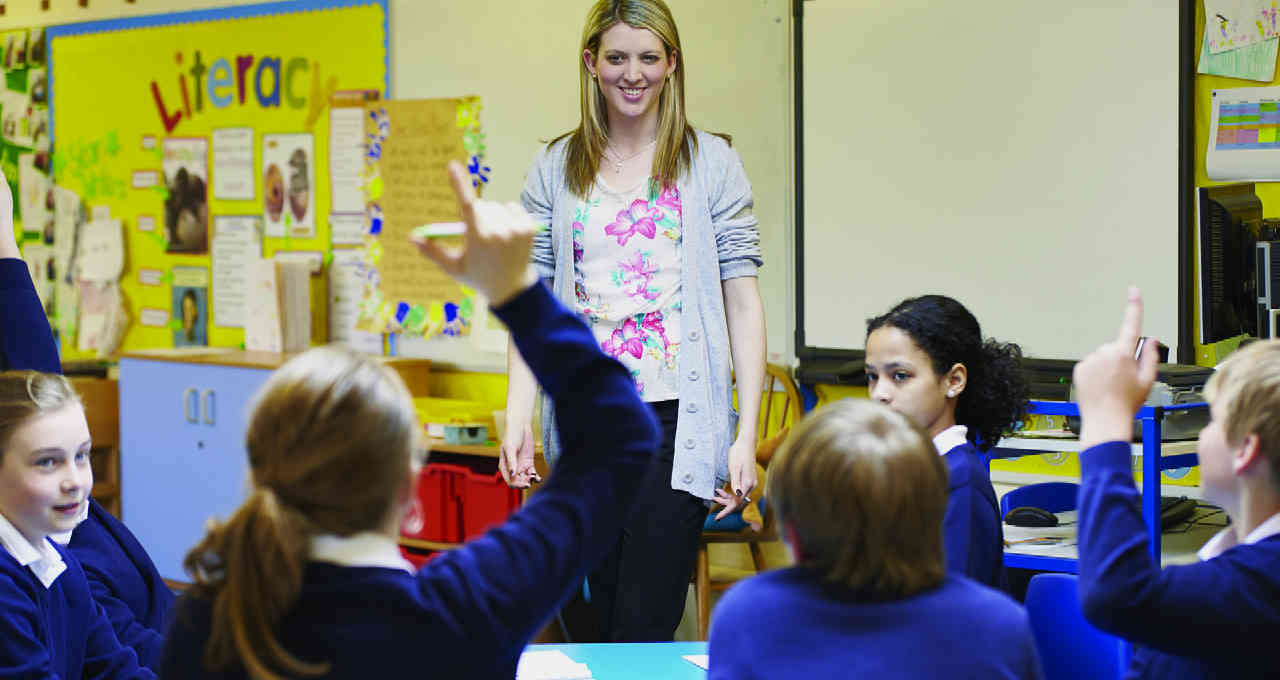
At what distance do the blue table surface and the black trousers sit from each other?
0.24 metres

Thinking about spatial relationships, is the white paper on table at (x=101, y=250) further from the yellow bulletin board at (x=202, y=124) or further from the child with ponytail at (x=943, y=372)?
the child with ponytail at (x=943, y=372)

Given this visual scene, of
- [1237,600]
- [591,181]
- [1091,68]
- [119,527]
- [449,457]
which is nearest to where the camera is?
[1237,600]

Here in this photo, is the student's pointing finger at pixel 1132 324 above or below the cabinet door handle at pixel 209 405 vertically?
above

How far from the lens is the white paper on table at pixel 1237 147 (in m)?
3.19

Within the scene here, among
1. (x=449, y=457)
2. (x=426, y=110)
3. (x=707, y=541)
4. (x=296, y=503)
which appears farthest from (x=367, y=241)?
(x=296, y=503)

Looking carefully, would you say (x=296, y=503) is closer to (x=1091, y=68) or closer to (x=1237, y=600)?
(x=1237, y=600)

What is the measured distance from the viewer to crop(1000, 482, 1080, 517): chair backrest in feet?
9.72

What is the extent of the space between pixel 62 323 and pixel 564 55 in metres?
2.93

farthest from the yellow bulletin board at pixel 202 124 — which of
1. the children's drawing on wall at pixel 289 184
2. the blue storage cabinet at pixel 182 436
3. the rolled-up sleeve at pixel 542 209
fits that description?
the rolled-up sleeve at pixel 542 209

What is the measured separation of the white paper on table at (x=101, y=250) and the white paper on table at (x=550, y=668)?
Answer: 14.5 feet

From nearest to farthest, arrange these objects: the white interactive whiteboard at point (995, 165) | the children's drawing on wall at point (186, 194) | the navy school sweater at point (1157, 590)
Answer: the navy school sweater at point (1157, 590), the white interactive whiteboard at point (995, 165), the children's drawing on wall at point (186, 194)

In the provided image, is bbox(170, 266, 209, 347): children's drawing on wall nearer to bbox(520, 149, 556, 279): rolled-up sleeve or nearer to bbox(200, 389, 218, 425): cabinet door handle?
bbox(200, 389, 218, 425): cabinet door handle

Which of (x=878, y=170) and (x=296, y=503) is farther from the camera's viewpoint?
(x=878, y=170)

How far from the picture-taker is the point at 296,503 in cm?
97
